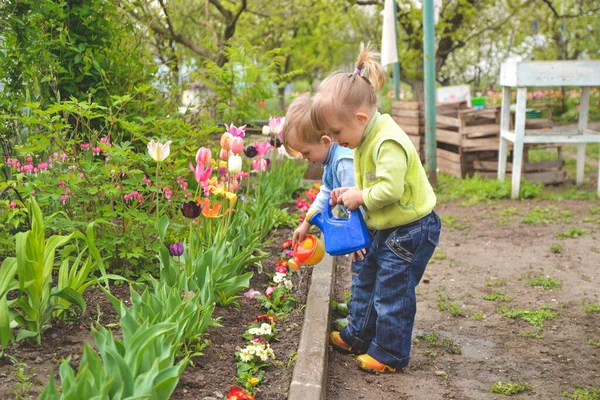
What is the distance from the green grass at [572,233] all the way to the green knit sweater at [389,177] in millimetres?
2955

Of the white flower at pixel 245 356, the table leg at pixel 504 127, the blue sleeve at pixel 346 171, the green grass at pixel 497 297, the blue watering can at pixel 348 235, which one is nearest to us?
the white flower at pixel 245 356

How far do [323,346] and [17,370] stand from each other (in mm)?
1199

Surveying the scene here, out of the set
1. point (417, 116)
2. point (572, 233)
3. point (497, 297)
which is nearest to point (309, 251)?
point (497, 297)

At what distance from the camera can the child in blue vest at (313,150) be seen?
3.08m

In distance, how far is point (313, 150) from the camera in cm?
321

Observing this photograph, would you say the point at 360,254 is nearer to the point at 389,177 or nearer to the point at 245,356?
the point at 389,177

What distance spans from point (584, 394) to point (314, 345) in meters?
1.11

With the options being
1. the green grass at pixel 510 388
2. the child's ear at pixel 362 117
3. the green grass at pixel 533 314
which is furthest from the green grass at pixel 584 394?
the child's ear at pixel 362 117

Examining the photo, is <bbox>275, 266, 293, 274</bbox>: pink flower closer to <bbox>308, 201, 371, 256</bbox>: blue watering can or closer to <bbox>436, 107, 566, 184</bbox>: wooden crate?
<bbox>308, 201, 371, 256</bbox>: blue watering can

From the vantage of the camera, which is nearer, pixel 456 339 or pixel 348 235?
pixel 348 235

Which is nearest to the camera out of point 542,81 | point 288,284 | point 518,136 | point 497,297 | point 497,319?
point 288,284

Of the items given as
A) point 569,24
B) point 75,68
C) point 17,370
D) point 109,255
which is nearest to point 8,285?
point 17,370

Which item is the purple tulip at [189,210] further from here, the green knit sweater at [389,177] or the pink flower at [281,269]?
the pink flower at [281,269]

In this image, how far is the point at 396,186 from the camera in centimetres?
283
